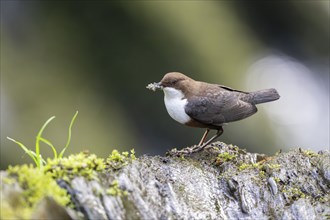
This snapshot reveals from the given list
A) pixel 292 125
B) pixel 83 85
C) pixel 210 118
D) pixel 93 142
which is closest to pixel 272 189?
pixel 210 118

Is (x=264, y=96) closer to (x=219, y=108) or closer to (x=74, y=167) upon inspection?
(x=219, y=108)

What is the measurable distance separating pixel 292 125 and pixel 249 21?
88.7 inches

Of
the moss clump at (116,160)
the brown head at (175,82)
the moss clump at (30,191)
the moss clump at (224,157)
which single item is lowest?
the moss clump at (30,191)

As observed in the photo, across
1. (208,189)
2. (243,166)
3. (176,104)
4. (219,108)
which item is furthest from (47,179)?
(219,108)

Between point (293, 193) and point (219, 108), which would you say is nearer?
point (293, 193)

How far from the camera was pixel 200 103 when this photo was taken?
409 centimetres

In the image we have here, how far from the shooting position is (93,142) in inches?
299

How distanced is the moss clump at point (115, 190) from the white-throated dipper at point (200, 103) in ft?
4.09

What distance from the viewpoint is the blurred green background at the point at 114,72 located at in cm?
764

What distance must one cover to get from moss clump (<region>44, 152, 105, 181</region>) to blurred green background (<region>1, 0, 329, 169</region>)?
429 centimetres

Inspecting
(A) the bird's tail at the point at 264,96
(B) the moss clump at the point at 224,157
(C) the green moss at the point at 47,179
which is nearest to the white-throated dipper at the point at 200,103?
(A) the bird's tail at the point at 264,96

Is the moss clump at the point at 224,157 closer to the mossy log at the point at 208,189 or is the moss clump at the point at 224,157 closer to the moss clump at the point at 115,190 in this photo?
the mossy log at the point at 208,189

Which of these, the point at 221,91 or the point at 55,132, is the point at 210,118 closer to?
the point at 221,91

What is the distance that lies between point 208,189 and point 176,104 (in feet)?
3.30
